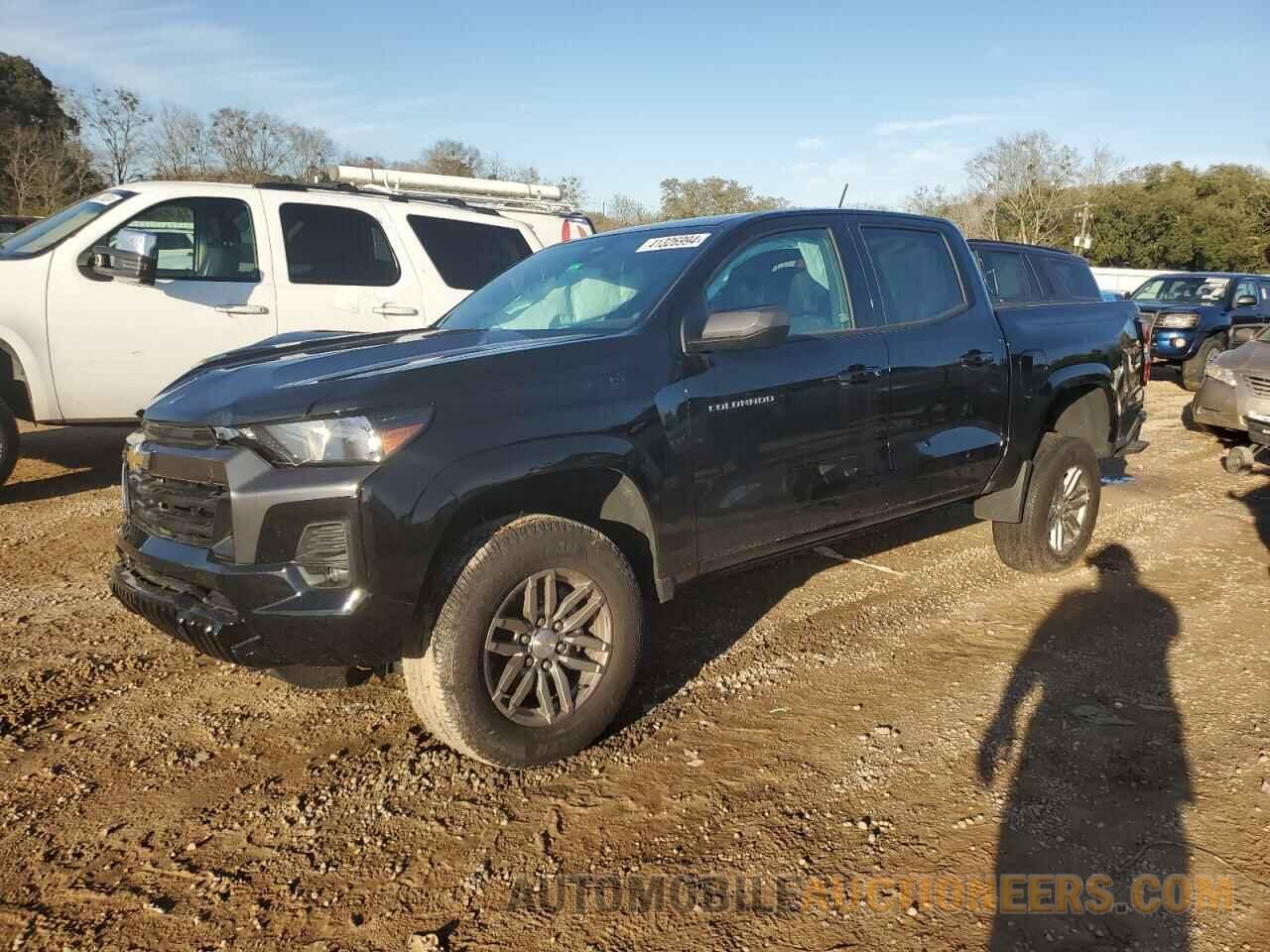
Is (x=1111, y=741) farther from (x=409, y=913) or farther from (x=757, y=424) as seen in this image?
(x=409, y=913)

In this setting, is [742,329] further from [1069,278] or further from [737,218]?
[1069,278]

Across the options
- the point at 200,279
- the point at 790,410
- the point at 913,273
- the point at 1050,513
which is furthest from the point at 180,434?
the point at 1050,513

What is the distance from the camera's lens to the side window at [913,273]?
3.99 meters

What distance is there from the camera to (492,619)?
2.74 meters

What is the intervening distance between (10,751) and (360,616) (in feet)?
4.78

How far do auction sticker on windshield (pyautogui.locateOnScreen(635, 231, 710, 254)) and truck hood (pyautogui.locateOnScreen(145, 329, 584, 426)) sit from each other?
2.21 ft

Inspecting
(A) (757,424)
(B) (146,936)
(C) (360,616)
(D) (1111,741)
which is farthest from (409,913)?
(D) (1111,741)

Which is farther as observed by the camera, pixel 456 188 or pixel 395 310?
pixel 456 188

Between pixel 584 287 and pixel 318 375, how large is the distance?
1.31m

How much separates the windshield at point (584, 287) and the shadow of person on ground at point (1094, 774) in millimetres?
2062

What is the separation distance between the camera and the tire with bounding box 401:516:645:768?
2.67 m

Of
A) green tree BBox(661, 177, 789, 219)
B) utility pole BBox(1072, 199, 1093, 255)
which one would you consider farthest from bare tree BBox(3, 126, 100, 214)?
utility pole BBox(1072, 199, 1093, 255)

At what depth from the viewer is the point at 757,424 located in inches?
130

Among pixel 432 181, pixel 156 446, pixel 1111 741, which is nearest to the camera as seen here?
pixel 156 446
